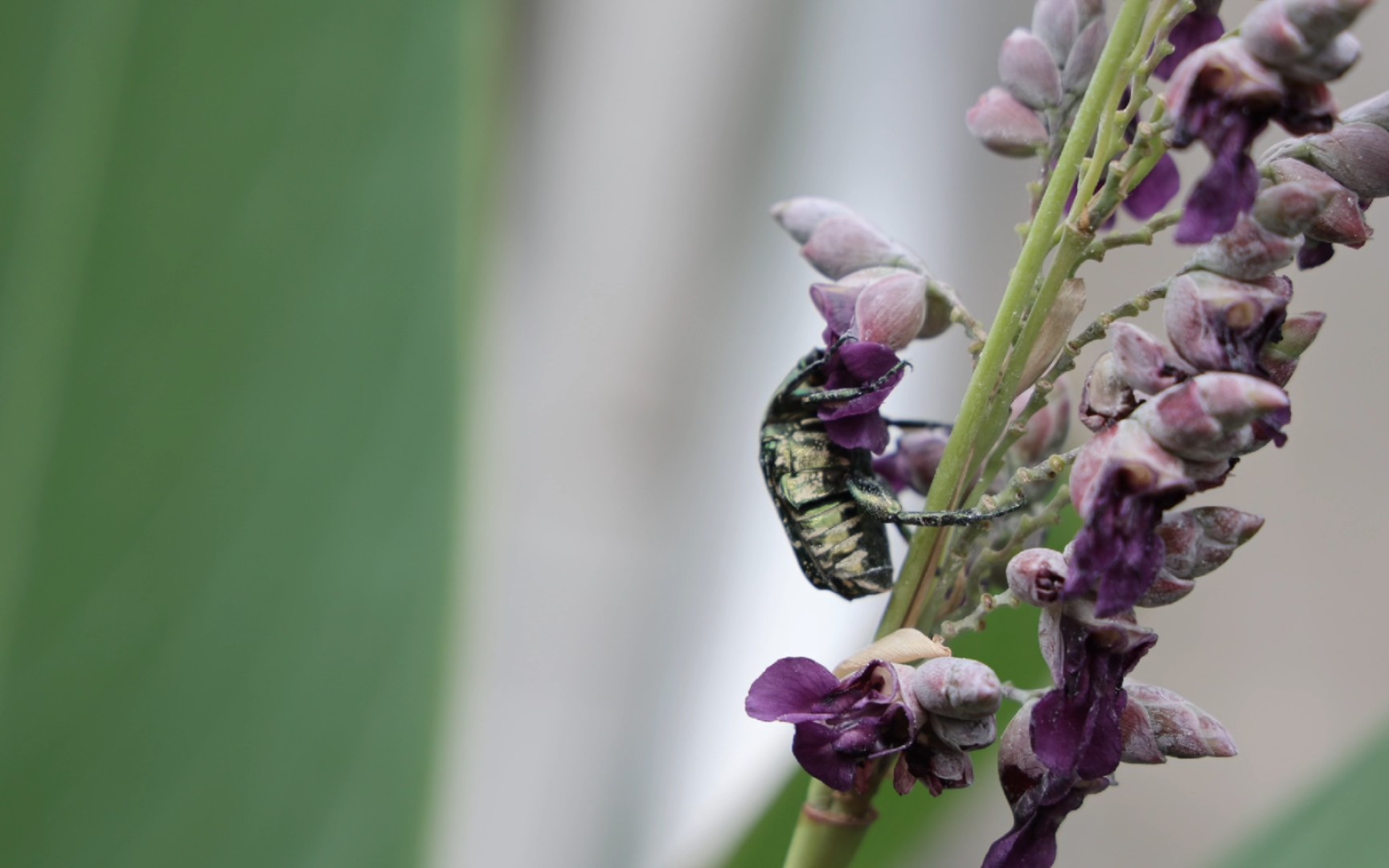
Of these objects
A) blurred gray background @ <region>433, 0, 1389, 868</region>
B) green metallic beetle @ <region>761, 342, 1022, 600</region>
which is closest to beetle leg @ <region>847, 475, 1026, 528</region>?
green metallic beetle @ <region>761, 342, 1022, 600</region>

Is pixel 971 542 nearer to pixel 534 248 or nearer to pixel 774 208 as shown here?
pixel 774 208

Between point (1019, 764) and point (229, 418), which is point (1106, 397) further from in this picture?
point (229, 418)

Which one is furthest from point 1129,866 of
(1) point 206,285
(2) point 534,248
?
(1) point 206,285

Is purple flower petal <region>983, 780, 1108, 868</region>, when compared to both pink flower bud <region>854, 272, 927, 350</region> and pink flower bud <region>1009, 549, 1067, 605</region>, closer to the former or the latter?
pink flower bud <region>1009, 549, 1067, 605</region>

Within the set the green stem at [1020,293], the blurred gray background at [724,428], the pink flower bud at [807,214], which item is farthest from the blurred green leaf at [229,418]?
the blurred gray background at [724,428]

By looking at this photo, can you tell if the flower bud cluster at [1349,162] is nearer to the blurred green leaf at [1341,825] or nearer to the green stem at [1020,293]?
the green stem at [1020,293]

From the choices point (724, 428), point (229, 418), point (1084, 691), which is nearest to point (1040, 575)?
point (1084, 691)
